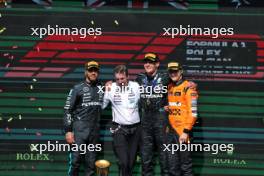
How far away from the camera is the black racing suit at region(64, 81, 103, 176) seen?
749 cm

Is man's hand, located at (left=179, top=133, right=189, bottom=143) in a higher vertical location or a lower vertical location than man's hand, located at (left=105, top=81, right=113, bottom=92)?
lower

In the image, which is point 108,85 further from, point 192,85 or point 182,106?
point 192,85

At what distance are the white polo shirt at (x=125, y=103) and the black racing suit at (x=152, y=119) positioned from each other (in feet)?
0.38

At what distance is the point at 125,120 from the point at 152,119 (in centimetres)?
40

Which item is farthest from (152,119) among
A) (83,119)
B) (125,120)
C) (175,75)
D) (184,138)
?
(83,119)

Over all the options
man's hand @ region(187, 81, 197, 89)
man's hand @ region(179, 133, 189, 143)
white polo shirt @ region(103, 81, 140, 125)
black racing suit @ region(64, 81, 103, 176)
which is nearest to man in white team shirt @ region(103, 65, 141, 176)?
white polo shirt @ region(103, 81, 140, 125)

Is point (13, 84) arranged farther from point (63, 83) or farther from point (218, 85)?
point (218, 85)

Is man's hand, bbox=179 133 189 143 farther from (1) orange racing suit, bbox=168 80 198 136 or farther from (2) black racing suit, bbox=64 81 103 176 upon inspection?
(2) black racing suit, bbox=64 81 103 176

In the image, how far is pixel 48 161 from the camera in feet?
26.4

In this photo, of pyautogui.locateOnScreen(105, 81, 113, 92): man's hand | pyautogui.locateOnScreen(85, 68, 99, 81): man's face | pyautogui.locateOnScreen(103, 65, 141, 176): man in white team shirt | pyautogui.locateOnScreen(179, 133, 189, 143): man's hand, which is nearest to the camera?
pyautogui.locateOnScreen(179, 133, 189, 143): man's hand

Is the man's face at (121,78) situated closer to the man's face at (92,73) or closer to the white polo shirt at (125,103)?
the white polo shirt at (125,103)

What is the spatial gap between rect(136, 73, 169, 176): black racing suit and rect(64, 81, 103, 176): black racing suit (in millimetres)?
712

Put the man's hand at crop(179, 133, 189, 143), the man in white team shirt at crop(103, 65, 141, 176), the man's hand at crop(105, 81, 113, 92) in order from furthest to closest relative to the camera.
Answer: the man's hand at crop(105, 81, 113, 92), the man in white team shirt at crop(103, 65, 141, 176), the man's hand at crop(179, 133, 189, 143)

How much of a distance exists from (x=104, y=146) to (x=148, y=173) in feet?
2.88
